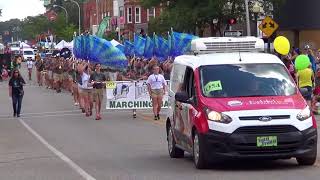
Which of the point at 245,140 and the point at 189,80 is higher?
the point at 189,80

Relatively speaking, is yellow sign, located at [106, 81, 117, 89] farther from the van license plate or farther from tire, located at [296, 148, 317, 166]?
the van license plate

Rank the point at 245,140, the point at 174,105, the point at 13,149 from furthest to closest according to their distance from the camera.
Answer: the point at 13,149 → the point at 174,105 → the point at 245,140

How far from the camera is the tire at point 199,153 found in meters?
12.0

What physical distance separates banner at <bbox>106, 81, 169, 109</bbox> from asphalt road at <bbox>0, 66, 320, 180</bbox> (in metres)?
0.45

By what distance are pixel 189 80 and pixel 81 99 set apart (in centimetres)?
1499

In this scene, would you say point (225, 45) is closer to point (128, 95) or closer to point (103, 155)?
point (103, 155)

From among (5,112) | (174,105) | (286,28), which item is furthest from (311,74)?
(286,28)

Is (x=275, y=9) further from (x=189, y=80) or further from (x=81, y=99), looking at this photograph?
(x=189, y=80)

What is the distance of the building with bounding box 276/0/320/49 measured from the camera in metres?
46.5

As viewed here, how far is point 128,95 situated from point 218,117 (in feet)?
49.8

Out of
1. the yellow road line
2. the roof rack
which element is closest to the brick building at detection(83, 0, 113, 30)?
the yellow road line

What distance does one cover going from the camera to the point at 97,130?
21.5 meters

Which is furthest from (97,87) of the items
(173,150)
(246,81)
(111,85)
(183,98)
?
(246,81)

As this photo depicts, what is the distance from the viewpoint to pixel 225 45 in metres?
13.9
